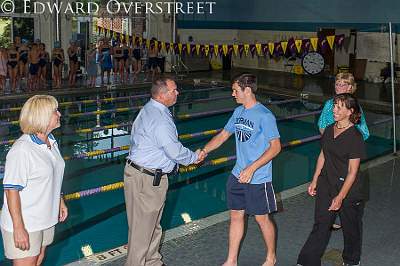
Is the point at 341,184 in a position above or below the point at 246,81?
below

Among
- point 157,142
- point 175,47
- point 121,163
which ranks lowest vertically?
point 121,163

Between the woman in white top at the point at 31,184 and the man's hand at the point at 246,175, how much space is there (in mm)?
1362

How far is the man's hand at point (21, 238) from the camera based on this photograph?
119 inches

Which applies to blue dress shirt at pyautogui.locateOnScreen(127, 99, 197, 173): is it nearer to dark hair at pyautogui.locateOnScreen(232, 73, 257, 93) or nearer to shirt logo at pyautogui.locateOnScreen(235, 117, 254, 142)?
shirt logo at pyautogui.locateOnScreen(235, 117, 254, 142)

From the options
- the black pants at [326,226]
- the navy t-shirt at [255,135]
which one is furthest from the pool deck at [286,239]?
the navy t-shirt at [255,135]

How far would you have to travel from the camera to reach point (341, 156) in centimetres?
394

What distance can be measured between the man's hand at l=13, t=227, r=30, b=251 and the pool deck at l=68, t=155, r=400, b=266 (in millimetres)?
1354

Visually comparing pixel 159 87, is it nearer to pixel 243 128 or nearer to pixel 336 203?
pixel 243 128

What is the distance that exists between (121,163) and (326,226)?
193 inches

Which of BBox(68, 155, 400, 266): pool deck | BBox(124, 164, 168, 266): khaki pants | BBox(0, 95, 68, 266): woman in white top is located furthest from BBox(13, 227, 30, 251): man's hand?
BBox(68, 155, 400, 266): pool deck

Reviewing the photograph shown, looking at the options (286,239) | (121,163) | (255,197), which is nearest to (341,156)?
(255,197)

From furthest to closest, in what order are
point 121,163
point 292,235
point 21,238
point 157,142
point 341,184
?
point 121,163, point 292,235, point 341,184, point 157,142, point 21,238

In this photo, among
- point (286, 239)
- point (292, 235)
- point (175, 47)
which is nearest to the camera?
point (286, 239)

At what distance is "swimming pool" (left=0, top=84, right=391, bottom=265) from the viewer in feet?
18.6
